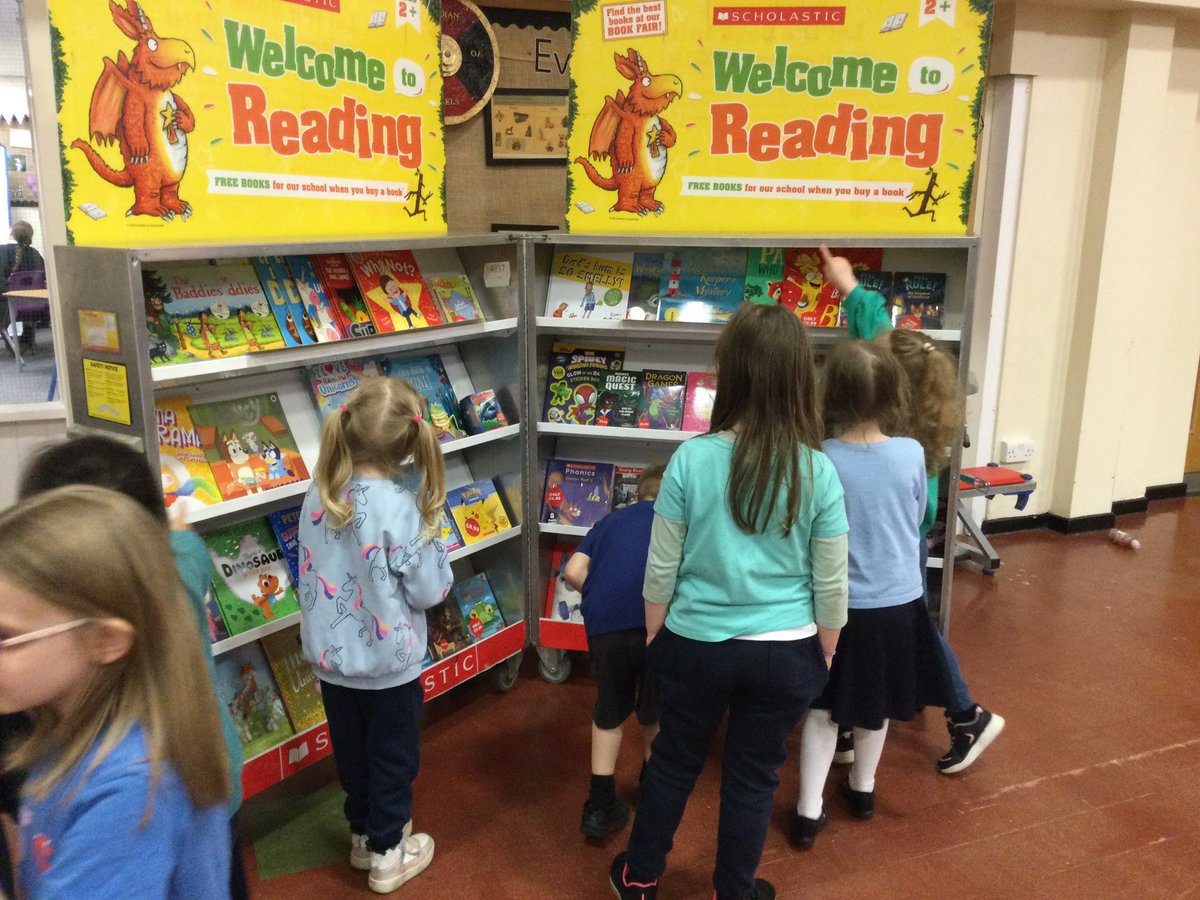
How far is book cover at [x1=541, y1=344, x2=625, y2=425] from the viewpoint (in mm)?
3660

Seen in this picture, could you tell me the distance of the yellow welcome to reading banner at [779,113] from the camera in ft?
10.1

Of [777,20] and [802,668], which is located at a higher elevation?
[777,20]

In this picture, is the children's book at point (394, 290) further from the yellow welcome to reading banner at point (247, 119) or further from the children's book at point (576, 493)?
the children's book at point (576, 493)

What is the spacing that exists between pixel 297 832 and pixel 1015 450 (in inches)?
182

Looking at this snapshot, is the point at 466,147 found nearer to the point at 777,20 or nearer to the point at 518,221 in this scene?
the point at 518,221

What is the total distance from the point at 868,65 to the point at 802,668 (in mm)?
2058

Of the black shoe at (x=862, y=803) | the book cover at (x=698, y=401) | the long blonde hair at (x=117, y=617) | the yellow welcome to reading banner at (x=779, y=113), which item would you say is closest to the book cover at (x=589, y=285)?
the yellow welcome to reading banner at (x=779, y=113)

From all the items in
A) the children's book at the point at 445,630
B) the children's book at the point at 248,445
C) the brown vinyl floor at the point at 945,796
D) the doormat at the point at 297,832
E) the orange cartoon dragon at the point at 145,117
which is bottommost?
the doormat at the point at 297,832

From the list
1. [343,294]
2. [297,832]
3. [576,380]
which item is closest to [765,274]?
[576,380]

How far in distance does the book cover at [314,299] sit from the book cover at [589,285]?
0.93 metres

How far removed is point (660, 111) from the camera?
10.8ft

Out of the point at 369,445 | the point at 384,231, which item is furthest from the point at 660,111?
the point at 369,445

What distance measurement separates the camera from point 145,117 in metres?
2.40

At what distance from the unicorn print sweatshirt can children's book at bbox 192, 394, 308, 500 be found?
392mm
